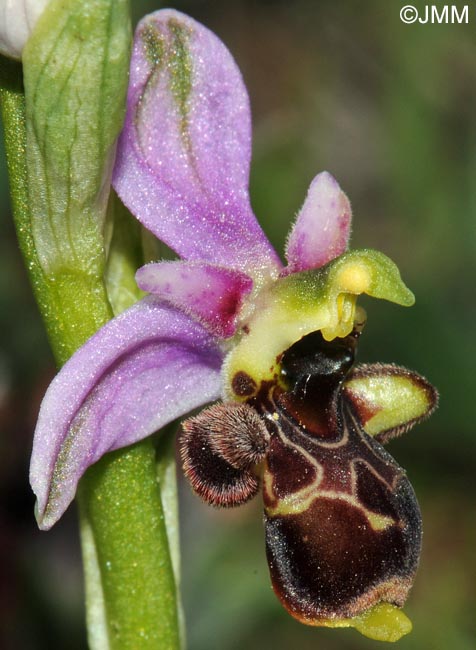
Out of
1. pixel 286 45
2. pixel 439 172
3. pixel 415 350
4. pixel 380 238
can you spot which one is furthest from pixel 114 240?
pixel 286 45

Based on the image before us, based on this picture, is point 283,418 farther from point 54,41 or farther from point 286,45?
point 286,45

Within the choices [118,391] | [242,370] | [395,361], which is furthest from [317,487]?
[395,361]

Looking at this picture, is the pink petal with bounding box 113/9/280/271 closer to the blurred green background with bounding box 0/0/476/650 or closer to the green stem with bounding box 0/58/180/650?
the green stem with bounding box 0/58/180/650

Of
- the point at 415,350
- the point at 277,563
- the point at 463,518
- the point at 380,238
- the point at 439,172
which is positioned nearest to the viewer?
the point at 277,563

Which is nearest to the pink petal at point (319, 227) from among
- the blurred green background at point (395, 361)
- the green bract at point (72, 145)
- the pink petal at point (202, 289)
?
the pink petal at point (202, 289)

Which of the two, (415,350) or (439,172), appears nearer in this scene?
(415,350)

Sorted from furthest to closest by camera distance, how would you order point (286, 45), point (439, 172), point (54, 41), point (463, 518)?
1. point (286, 45)
2. point (439, 172)
3. point (463, 518)
4. point (54, 41)

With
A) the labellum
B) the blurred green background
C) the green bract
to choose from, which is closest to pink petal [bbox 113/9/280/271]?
the green bract

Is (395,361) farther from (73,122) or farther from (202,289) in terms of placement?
(73,122)
